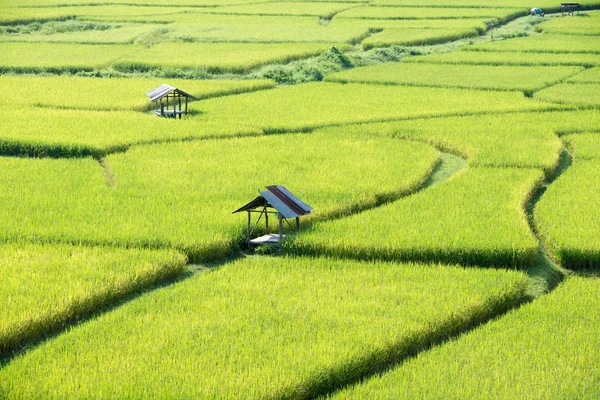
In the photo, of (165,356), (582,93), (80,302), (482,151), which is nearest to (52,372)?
(165,356)

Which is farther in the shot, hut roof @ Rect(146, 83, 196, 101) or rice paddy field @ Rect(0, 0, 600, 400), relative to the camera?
hut roof @ Rect(146, 83, 196, 101)

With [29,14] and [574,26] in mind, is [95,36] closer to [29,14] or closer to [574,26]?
[29,14]

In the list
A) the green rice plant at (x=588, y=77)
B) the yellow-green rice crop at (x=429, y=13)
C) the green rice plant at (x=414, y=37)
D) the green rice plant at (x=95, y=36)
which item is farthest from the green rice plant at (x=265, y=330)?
the yellow-green rice crop at (x=429, y=13)

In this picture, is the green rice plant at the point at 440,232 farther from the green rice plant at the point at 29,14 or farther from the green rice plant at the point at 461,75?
the green rice plant at the point at 29,14

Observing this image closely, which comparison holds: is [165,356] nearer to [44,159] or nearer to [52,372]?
[52,372]

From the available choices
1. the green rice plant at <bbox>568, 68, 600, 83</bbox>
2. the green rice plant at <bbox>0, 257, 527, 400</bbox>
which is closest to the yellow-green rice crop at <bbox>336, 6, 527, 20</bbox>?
the green rice plant at <bbox>568, 68, 600, 83</bbox>

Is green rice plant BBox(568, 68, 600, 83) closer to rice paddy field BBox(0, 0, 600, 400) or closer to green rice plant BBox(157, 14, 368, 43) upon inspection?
rice paddy field BBox(0, 0, 600, 400)

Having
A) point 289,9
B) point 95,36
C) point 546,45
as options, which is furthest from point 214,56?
point 289,9
